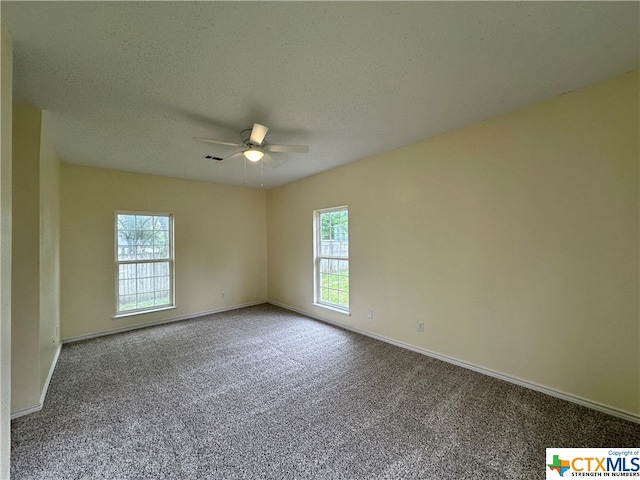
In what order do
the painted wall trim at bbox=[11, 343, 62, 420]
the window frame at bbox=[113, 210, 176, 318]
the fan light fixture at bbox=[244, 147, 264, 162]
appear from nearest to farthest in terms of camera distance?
the painted wall trim at bbox=[11, 343, 62, 420] < the fan light fixture at bbox=[244, 147, 264, 162] < the window frame at bbox=[113, 210, 176, 318]

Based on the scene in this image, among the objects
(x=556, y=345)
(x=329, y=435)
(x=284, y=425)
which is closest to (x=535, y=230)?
(x=556, y=345)

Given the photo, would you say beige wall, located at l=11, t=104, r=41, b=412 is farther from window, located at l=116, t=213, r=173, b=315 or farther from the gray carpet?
window, located at l=116, t=213, r=173, b=315

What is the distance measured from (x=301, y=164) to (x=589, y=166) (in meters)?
3.00

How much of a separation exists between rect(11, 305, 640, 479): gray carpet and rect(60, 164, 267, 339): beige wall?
38.2 inches

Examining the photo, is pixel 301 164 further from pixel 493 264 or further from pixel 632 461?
pixel 632 461

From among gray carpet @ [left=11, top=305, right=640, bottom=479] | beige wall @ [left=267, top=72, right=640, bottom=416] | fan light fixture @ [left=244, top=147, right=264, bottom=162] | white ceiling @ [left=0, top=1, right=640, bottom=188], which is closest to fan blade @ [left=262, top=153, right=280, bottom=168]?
fan light fixture @ [left=244, top=147, right=264, bottom=162]

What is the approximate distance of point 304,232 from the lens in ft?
15.3

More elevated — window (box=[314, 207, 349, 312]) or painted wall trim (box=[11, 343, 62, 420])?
window (box=[314, 207, 349, 312])

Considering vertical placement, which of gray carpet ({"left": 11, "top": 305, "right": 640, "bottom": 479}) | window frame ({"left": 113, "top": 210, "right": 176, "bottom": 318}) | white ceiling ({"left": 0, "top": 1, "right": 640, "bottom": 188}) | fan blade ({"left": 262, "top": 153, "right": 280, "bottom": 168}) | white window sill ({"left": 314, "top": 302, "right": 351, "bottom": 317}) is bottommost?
gray carpet ({"left": 11, "top": 305, "right": 640, "bottom": 479})

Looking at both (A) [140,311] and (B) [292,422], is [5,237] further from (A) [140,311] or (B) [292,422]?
(A) [140,311]

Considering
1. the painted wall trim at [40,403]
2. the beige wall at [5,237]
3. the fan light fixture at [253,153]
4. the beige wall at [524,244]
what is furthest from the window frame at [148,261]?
the beige wall at [524,244]

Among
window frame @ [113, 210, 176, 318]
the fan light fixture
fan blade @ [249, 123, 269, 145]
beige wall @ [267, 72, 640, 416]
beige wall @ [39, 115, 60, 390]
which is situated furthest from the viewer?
window frame @ [113, 210, 176, 318]

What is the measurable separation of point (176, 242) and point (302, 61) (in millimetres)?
3848

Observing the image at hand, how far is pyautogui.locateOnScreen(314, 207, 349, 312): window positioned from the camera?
4105 millimetres
